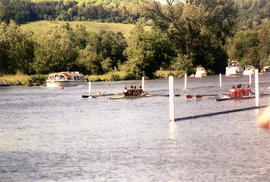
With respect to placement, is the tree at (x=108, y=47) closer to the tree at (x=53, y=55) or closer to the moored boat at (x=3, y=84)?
the tree at (x=53, y=55)

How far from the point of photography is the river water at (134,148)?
19312mm

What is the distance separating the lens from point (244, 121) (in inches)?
1412

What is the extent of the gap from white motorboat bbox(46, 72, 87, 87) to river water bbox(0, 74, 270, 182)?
59.1 m

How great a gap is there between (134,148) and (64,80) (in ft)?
264

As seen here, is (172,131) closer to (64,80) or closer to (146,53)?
(64,80)

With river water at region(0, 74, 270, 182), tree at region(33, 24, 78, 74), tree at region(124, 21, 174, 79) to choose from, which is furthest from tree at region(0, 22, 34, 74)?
river water at region(0, 74, 270, 182)

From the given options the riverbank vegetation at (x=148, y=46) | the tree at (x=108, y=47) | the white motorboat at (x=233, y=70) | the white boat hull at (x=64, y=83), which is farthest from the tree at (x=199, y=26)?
the white boat hull at (x=64, y=83)

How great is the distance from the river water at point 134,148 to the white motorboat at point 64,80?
59.1 metres

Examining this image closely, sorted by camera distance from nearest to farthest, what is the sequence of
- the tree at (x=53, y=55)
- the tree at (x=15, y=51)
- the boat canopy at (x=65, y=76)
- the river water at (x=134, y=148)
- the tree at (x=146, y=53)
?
the river water at (x=134, y=148)
the boat canopy at (x=65, y=76)
the tree at (x=53, y=55)
the tree at (x=15, y=51)
the tree at (x=146, y=53)

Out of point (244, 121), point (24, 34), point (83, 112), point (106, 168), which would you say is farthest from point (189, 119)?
point (24, 34)

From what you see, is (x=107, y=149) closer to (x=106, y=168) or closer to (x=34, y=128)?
(x=106, y=168)

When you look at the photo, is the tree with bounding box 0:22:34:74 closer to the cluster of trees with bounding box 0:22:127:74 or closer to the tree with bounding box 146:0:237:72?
the cluster of trees with bounding box 0:22:127:74

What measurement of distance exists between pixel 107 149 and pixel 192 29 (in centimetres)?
11272

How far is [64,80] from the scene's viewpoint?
344 ft
